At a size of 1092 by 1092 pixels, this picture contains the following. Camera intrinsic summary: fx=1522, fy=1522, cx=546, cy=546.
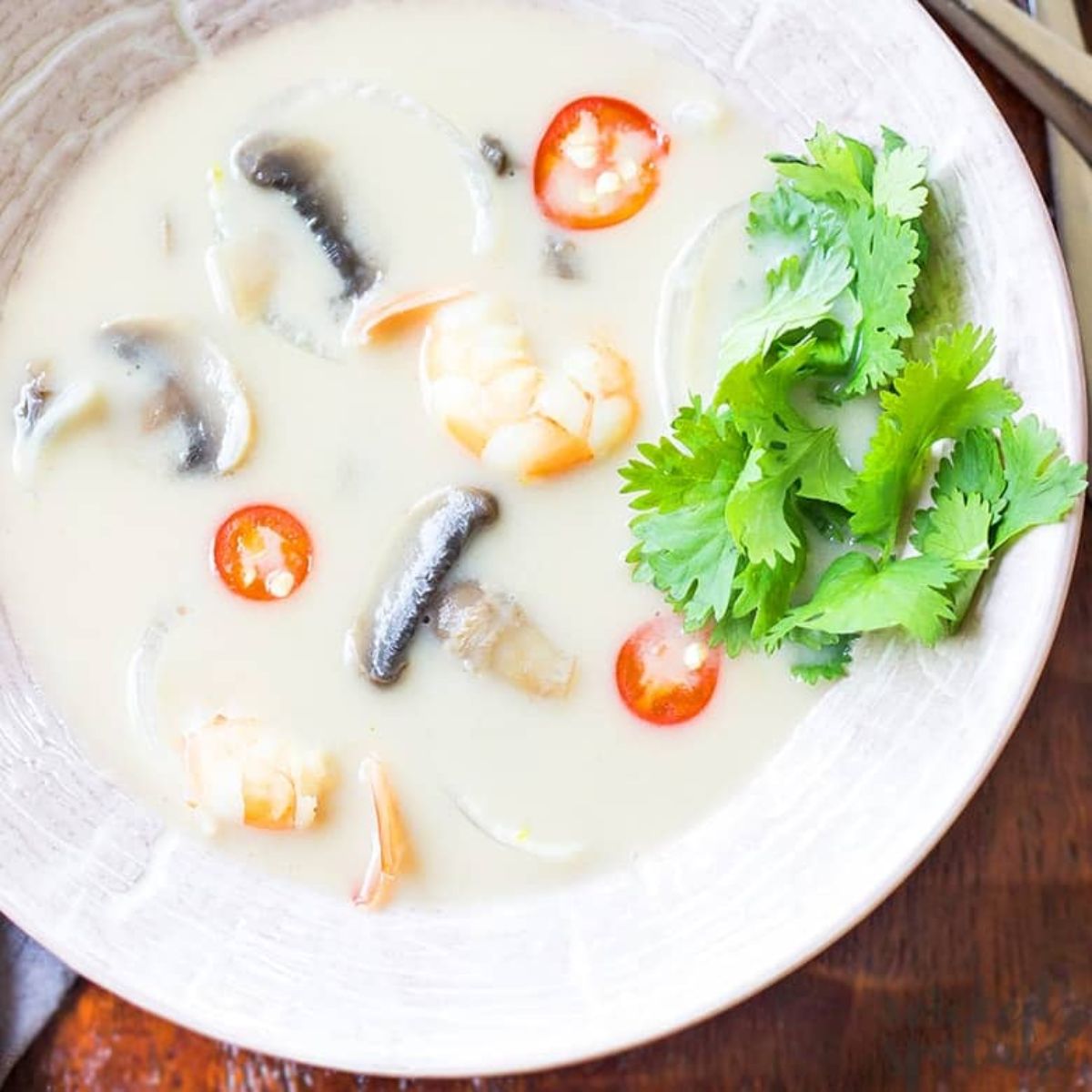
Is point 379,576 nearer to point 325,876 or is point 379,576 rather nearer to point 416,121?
point 325,876

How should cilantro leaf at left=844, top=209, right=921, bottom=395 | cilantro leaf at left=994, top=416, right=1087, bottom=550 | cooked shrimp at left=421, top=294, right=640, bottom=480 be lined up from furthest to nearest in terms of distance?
cooked shrimp at left=421, top=294, right=640, bottom=480, cilantro leaf at left=844, top=209, right=921, bottom=395, cilantro leaf at left=994, top=416, right=1087, bottom=550

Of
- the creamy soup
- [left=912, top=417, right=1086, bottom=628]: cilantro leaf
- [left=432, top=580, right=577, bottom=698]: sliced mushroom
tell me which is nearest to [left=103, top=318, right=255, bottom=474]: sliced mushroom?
the creamy soup

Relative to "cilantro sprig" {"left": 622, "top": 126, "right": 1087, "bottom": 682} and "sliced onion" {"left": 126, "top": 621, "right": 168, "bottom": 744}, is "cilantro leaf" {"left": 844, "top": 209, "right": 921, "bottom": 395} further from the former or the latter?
"sliced onion" {"left": 126, "top": 621, "right": 168, "bottom": 744}

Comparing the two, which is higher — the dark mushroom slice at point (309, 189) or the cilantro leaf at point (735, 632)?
the dark mushroom slice at point (309, 189)

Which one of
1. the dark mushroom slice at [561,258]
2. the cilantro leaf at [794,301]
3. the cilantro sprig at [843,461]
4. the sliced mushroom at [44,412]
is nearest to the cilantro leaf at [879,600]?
the cilantro sprig at [843,461]

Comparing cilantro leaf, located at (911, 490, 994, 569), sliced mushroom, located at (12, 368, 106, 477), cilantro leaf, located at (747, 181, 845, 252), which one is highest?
sliced mushroom, located at (12, 368, 106, 477)

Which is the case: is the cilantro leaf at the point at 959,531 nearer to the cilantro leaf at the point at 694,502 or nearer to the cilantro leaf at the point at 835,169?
the cilantro leaf at the point at 694,502

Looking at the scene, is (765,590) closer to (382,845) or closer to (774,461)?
(774,461)

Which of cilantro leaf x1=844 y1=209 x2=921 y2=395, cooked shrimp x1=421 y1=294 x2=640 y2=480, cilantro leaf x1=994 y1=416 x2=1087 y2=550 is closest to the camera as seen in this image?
cilantro leaf x1=994 y1=416 x2=1087 y2=550
